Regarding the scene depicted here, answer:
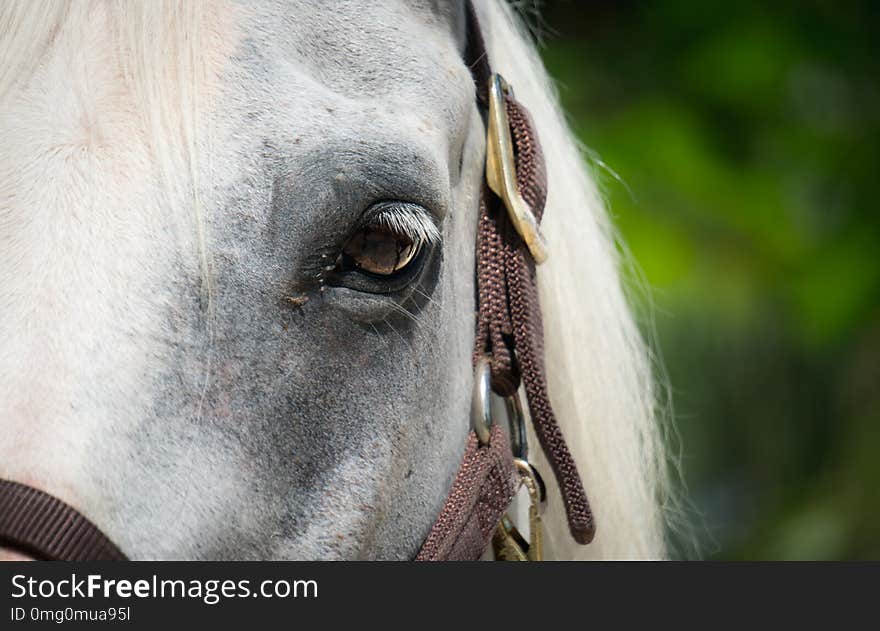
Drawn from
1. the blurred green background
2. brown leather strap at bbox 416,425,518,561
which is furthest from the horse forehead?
the blurred green background

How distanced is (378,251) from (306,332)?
117 mm

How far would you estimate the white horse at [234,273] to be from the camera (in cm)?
88

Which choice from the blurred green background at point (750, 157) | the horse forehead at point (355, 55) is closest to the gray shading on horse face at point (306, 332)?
the horse forehead at point (355, 55)

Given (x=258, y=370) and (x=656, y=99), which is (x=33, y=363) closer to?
(x=258, y=370)

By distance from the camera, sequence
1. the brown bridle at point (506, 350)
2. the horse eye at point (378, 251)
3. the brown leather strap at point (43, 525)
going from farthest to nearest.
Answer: the brown bridle at point (506, 350) → the horse eye at point (378, 251) → the brown leather strap at point (43, 525)

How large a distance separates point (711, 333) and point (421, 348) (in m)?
2.36

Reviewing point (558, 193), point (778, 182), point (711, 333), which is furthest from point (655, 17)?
point (558, 193)

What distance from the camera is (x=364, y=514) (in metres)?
1.03

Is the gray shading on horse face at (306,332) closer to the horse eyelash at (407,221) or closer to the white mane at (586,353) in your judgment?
the horse eyelash at (407,221)

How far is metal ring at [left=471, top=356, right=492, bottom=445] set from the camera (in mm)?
1200

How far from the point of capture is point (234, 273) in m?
0.95

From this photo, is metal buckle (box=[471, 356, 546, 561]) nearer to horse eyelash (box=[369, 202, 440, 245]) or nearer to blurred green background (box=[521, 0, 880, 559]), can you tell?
horse eyelash (box=[369, 202, 440, 245])

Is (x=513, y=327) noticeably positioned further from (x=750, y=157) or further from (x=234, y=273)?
(x=750, y=157)

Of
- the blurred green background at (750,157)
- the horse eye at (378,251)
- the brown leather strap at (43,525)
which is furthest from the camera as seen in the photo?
the blurred green background at (750,157)
